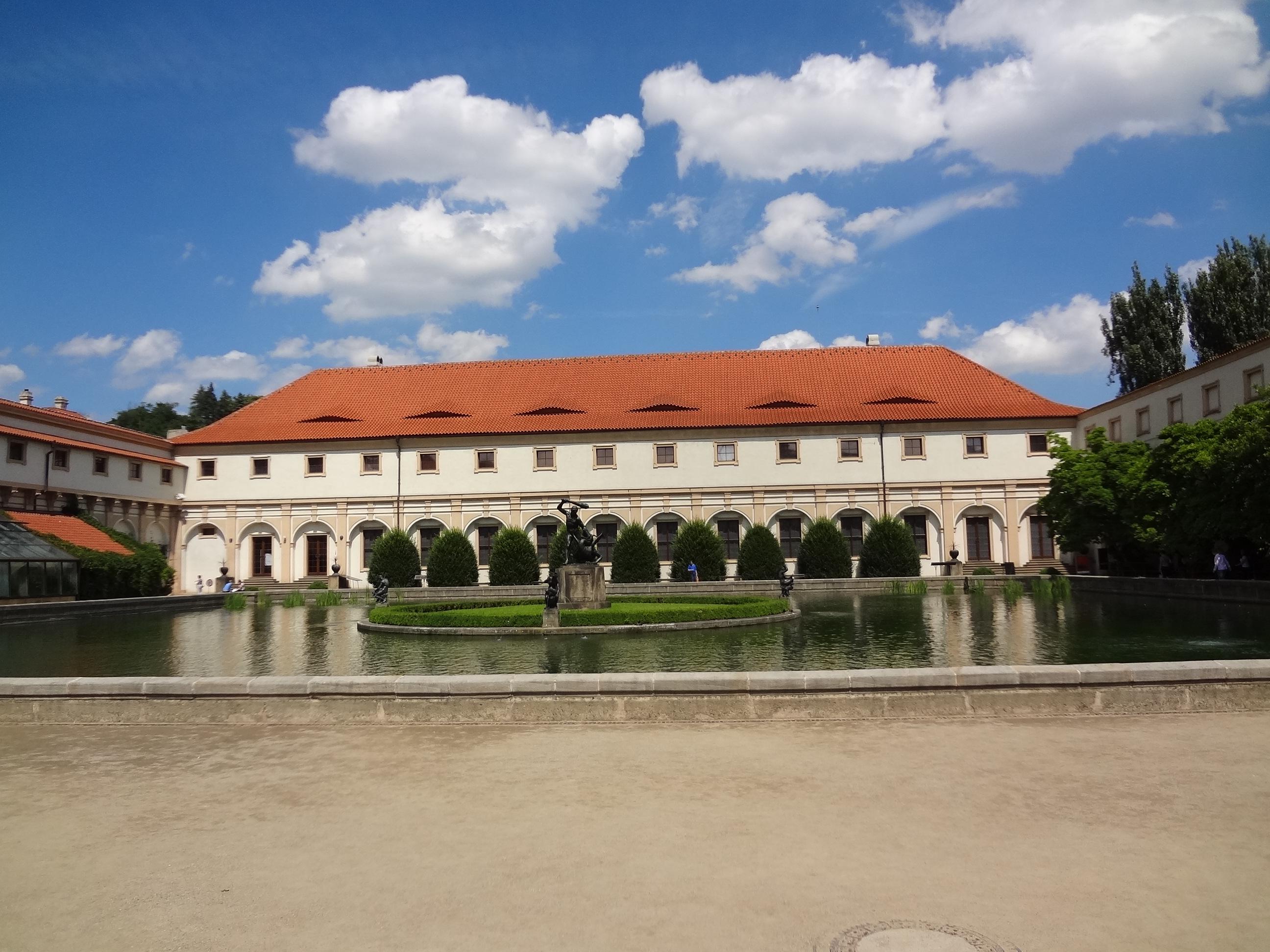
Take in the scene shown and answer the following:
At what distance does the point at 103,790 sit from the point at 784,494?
125 ft

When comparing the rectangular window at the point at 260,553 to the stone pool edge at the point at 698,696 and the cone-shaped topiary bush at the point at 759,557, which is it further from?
the stone pool edge at the point at 698,696

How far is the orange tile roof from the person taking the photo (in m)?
34.2

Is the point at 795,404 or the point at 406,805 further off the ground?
the point at 795,404

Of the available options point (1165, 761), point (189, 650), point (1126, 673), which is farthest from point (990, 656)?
point (189, 650)

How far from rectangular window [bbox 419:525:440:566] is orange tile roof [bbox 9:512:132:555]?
13.0 m

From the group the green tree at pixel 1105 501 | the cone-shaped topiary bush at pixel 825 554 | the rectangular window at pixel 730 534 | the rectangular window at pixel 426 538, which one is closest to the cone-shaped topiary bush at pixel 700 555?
the rectangular window at pixel 730 534

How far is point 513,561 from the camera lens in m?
40.8

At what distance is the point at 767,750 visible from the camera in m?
8.05

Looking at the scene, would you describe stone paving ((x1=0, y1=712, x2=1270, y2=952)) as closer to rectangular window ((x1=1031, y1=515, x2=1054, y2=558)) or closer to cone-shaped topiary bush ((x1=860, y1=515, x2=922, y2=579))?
cone-shaped topiary bush ((x1=860, y1=515, x2=922, y2=579))

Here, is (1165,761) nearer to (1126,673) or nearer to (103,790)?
(1126,673)

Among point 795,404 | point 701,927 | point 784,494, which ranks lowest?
point 701,927

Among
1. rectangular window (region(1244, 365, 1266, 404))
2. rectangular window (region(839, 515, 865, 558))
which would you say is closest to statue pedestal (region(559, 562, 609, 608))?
rectangular window (region(839, 515, 865, 558))

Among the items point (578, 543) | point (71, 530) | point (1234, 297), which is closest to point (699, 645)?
point (578, 543)

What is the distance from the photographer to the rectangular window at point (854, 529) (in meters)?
43.7
